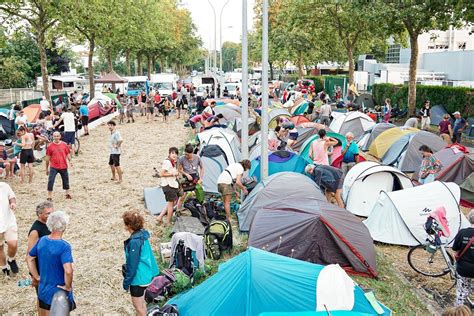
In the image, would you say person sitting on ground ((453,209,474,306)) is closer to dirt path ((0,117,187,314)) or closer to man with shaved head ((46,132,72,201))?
dirt path ((0,117,187,314))

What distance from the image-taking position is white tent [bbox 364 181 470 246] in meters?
9.48

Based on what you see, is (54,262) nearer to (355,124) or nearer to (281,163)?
(281,163)

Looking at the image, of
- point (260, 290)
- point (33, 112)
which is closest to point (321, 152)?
point (260, 290)

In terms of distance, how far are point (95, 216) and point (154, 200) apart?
1.44 meters

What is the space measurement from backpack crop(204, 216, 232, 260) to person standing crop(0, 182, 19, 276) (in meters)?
2.98

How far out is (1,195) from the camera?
743cm

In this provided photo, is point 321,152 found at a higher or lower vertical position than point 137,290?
higher

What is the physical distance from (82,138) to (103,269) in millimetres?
15368

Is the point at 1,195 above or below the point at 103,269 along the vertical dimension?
above

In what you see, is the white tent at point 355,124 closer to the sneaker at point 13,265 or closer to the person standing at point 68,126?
the person standing at point 68,126

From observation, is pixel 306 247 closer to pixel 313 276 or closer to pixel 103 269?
pixel 313 276

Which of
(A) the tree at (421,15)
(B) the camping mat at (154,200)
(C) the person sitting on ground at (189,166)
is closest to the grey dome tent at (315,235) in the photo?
(C) the person sitting on ground at (189,166)

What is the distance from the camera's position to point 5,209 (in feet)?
24.7

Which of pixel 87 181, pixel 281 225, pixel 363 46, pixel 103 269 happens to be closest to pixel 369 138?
pixel 87 181
